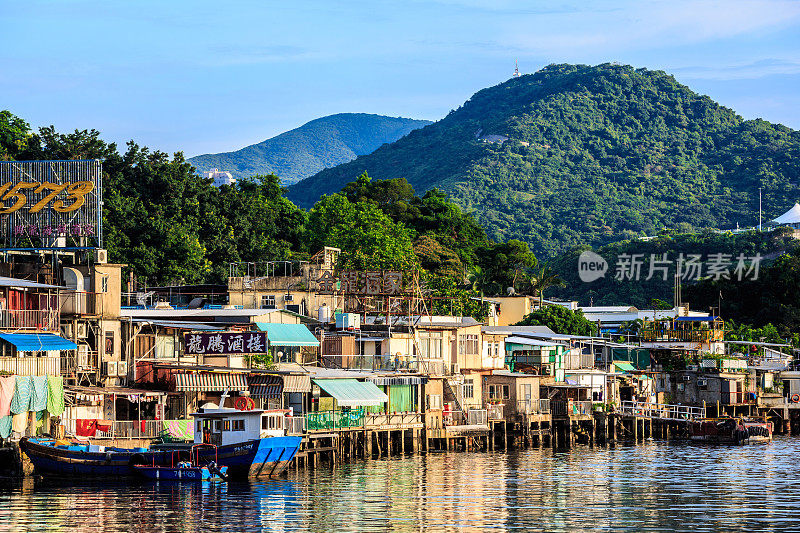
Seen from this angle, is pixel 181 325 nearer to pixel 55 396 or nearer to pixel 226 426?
pixel 55 396

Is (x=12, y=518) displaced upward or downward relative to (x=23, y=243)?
downward

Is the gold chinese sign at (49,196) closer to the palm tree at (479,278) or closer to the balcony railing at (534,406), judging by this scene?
the balcony railing at (534,406)

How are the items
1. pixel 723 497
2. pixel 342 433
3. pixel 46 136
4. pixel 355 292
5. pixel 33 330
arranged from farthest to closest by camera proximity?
Result: pixel 46 136
pixel 355 292
pixel 342 433
pixel 33 330
pixel 723 497

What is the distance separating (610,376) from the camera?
96000 mm

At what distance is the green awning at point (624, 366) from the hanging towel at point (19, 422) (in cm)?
5795

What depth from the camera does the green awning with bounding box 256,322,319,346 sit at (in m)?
66.4

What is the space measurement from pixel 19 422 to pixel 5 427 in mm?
1069

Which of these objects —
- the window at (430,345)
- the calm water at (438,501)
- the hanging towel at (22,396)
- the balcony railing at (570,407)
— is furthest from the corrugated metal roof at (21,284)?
the balcony railing at (570,407)

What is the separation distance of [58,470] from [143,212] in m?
53.5

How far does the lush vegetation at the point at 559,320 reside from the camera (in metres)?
110

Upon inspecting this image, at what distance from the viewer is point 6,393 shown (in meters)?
51.2

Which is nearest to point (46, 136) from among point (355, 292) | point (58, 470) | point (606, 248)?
point (355, 292)

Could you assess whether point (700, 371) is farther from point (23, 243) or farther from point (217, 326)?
point (23, 243)

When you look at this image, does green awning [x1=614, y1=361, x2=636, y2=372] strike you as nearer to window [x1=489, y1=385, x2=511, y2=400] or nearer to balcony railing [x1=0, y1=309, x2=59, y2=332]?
window [x1=489, y1=385, x2=511, y2=400]
